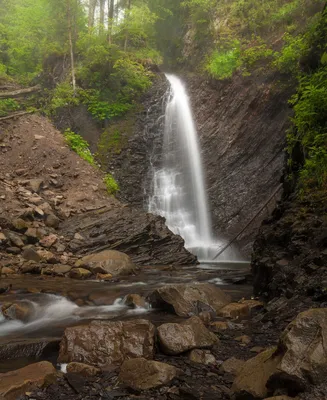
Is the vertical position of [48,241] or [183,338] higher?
[183,338]

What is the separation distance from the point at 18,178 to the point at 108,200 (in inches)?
150

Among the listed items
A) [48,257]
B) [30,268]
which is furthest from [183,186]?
[30,268]

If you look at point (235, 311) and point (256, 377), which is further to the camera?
point (235, 311)

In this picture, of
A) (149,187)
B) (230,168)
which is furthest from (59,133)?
(230,168)

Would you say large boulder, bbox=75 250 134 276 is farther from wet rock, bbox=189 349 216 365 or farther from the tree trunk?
the tree trunk

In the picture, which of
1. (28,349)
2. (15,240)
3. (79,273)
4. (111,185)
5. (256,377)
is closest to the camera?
(256,377)

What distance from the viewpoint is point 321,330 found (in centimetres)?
330

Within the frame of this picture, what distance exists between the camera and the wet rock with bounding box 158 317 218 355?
178 inches

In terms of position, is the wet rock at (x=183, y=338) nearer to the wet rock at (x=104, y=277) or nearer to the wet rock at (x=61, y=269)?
the wet rock at (x=104, y=277)

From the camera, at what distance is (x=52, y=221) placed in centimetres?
1287

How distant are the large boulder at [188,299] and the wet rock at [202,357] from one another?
2030 millimetres

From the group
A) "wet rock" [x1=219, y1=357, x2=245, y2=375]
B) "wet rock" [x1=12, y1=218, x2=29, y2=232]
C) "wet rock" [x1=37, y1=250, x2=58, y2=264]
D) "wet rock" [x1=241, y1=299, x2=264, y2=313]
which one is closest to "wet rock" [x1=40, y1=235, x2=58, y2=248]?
"wet rock" [x1=37, y1=250, x2=58, y2=264]

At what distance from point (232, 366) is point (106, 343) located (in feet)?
5.21

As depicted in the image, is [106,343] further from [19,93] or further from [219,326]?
[19,93]
